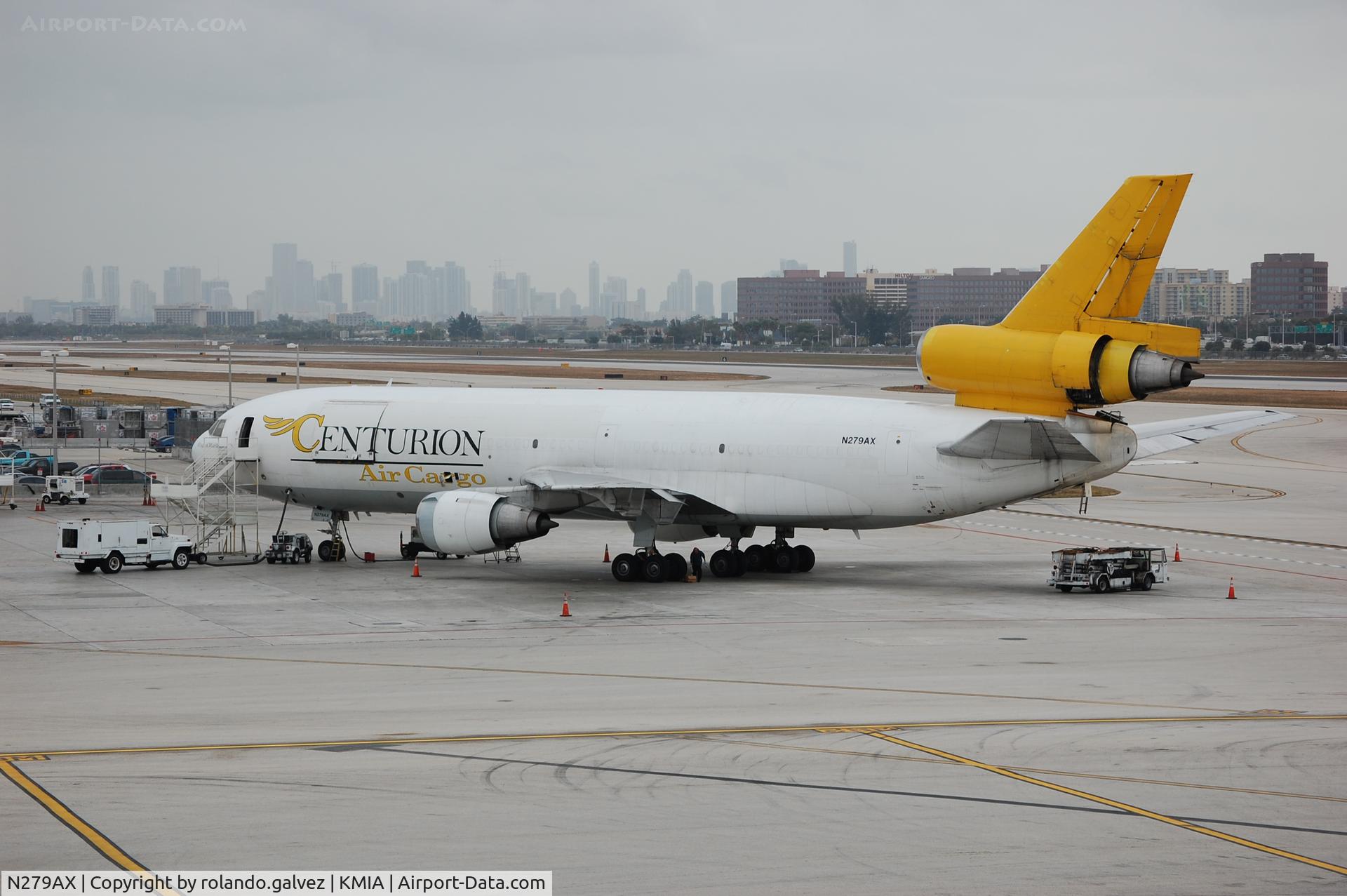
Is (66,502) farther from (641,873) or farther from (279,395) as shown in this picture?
(641,873)

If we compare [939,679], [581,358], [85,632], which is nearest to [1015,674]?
[939,679]

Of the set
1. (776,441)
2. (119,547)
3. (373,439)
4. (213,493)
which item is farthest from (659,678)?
(213,493)

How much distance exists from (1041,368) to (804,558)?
29.2 feet

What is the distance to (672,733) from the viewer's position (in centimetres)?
2134

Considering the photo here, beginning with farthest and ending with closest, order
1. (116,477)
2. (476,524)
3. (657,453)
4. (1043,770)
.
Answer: (116,477), (657,453), (476,524), (1043,770)

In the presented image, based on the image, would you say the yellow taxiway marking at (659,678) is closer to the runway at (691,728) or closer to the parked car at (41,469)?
the runway at (691,728)

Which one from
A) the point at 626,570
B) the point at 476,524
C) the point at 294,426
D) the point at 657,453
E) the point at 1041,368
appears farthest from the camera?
the point at 294,426

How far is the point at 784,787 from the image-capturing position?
18.4 m

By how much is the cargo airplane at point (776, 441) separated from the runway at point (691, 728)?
6.43ft

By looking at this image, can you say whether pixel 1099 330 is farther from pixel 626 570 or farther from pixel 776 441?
pixel 626 570

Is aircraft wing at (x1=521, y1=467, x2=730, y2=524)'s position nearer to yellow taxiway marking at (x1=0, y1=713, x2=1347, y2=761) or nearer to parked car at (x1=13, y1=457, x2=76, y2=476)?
yellow taxiway marking at (x1=0, y1=713, x2=1347, y2=761)

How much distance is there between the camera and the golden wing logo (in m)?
43.5

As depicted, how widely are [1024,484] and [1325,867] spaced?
21449 millimetres

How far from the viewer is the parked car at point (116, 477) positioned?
2616 inches
